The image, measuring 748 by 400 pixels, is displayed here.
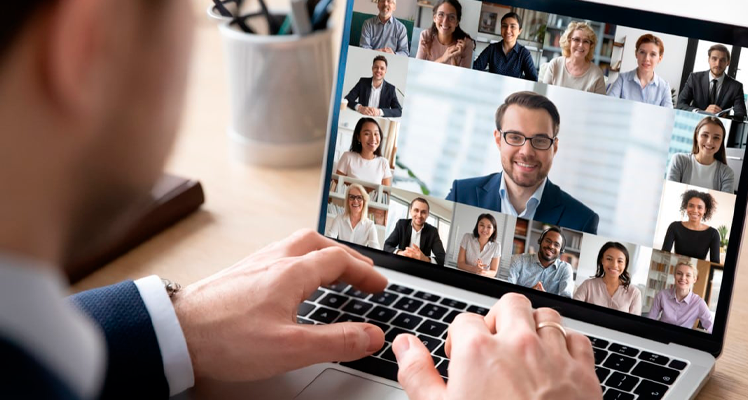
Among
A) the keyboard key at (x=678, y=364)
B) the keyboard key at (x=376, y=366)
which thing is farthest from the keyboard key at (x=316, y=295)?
the keyboard key at (x=678, y=364)

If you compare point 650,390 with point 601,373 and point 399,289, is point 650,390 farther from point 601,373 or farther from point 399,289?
point 399,289

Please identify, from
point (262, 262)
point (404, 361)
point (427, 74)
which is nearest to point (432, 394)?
point (404, 361)

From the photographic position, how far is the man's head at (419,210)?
77 cm

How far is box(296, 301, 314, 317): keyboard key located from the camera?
73 cm

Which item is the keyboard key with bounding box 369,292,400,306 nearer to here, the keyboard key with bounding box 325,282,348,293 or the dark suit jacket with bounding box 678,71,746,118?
the keyboard key with bounding box 325,282,348,293

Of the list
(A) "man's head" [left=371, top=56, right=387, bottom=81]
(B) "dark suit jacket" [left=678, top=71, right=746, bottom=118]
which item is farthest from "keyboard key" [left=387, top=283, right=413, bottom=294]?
(B) "dark suit jacket" [left=678, top=71, right=746, bottom=118]

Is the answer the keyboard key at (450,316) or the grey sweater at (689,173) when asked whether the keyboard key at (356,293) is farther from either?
the grey sweater at (689,173)

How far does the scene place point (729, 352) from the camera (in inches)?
29.2

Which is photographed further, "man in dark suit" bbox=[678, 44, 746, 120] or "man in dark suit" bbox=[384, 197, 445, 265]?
"man in dark suit" bbox=[384, 197, 445, 265]

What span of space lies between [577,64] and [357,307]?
297 mm

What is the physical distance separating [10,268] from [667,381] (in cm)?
53

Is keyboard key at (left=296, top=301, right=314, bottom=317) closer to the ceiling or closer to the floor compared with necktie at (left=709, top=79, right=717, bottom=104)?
closer to the floor

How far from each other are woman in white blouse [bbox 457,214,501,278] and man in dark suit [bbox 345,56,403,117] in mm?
134

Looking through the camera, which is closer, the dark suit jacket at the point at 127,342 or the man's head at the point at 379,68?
the dark suit jacket at the point at 127,342
